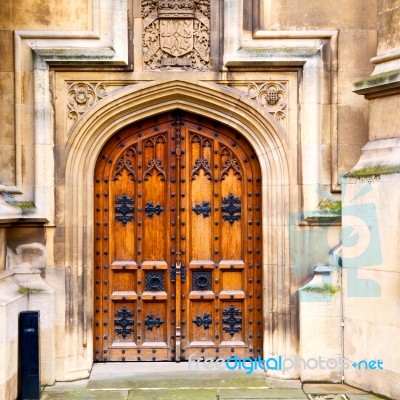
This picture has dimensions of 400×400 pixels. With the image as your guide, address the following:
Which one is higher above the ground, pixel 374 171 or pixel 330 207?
pixel 374 171

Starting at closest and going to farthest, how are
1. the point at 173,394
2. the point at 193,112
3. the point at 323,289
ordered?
the point at 173,394 < the point at 323,289 < the point at 193,112

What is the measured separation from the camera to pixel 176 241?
7.33 meters

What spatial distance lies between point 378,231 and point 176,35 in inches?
116

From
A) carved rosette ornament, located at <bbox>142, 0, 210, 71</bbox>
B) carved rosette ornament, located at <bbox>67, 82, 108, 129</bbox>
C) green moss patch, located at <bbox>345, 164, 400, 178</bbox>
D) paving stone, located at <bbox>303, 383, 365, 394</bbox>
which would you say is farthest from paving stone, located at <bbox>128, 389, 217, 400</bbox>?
carved rosette ornament, located at <bbox>142, 0, 210, 71</bbox>

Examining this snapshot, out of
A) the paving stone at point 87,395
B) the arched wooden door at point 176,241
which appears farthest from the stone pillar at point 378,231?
the paving stone at point 87,395

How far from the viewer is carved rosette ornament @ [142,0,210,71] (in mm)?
7059

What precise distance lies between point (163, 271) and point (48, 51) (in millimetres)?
2688

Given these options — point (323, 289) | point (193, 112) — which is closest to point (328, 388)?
point (323, 289)

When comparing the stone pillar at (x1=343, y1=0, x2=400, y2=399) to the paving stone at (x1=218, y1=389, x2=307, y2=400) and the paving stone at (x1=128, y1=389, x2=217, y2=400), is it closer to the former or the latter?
the paving stone at (x1=218, y1=389, x2=307, y2=400)

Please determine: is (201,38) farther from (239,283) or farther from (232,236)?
(239,283)

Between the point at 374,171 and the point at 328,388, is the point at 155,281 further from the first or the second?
the point at 374,171

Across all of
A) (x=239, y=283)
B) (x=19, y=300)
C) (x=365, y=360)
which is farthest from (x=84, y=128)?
(x=365, y=360)

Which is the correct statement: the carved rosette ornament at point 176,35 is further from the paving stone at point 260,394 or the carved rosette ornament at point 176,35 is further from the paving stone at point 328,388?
the paving stone at point 328,388

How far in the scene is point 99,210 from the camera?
7312 millimetres
